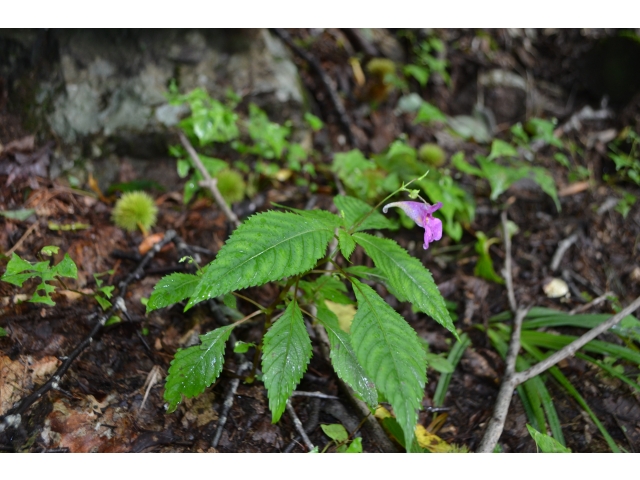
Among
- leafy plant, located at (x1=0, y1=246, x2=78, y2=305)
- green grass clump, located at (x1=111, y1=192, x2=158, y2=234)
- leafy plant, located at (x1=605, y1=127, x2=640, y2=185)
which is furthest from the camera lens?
leafy plant, located at (x1=605, y1=127, x2=640, y2=185)

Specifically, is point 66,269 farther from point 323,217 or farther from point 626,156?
point 626,156

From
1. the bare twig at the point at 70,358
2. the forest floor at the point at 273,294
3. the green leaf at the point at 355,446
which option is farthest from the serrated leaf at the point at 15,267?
the green leaf at the point at 355,446

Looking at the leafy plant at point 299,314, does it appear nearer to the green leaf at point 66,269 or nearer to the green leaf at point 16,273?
the green leaf at point 66,269

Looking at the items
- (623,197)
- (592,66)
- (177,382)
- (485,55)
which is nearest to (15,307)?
(177,382)

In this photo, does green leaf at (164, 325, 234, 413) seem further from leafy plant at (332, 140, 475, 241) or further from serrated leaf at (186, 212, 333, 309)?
leafy plant at (332, 140, 475, 241)

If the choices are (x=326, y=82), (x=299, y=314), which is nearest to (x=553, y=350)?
(x=299, y=314)

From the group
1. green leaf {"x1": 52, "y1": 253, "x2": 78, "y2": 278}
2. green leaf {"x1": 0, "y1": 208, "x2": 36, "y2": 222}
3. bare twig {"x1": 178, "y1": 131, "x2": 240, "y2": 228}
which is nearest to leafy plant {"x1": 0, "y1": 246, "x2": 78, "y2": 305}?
green leaf {"x1": 52, "y1": 253, "x2": 78, "y2": 278}
